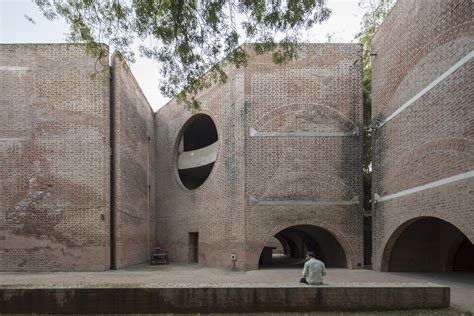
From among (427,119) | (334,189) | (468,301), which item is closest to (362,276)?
(334,189)

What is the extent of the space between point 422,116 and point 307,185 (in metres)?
4.99

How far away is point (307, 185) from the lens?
1449cm

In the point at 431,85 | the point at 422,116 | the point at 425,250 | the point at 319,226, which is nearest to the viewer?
the point at 431,85

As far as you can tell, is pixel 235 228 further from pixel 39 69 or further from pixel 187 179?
pixel 39 69

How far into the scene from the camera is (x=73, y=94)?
49.8 ft

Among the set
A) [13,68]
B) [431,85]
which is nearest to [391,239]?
[431,85]

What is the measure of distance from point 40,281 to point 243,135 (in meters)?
8.12

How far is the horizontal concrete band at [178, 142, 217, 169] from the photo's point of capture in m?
18.3

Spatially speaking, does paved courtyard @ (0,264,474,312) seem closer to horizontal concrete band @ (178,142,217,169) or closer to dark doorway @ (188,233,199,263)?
dark doorway @ (188,233,199,263)

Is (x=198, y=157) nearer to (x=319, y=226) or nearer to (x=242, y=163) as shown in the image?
(x=242, y=163)

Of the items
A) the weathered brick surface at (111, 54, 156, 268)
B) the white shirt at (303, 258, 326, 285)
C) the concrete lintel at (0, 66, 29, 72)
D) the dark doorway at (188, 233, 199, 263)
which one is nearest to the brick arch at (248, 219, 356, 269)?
the dark doorway at (188, 233, 199, 263)

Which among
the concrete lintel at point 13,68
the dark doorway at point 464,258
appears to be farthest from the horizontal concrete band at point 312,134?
the concrete lintel at point 13,68

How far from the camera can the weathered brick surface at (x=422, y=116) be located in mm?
8703

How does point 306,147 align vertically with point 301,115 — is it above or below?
below
